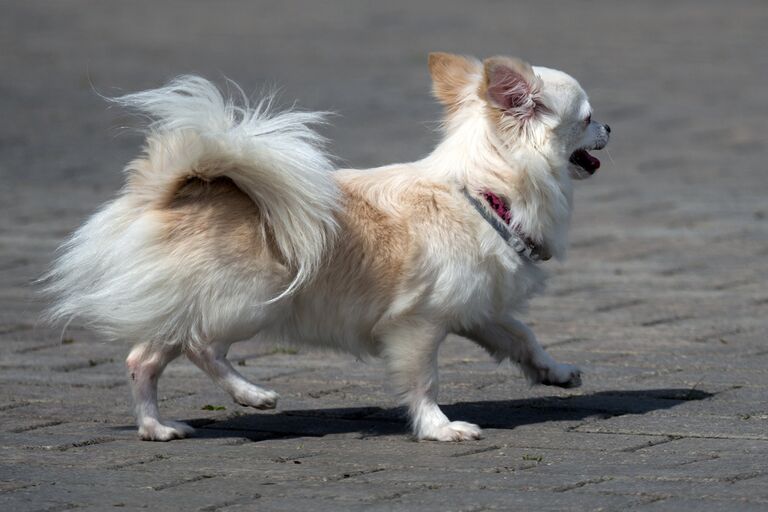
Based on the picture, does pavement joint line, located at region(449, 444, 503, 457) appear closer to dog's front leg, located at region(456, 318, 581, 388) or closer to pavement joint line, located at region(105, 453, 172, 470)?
dog's front leg, located at region(456, 318, 581, 388)

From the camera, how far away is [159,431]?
5.40 metres

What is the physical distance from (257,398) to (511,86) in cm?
154

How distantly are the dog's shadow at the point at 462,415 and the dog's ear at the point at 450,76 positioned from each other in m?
1.23

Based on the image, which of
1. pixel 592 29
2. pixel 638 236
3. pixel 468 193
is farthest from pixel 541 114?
pixel 592 29

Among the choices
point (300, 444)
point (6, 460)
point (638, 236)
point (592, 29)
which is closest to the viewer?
point (6, 460)

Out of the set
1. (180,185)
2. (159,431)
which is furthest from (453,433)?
(180,185)

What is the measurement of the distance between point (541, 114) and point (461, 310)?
818 mm

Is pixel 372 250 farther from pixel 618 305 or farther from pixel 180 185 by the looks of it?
pixel 618 305

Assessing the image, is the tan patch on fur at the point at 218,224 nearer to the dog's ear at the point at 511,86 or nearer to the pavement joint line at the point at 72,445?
the pavement joint line at the point at 72,445

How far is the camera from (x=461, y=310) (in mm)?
5543

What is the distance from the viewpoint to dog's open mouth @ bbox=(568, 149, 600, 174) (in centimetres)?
593

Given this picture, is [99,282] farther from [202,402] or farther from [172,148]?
[202,402]

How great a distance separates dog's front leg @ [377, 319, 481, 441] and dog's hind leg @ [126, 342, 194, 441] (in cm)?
79

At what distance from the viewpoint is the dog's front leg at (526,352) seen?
597 cm
